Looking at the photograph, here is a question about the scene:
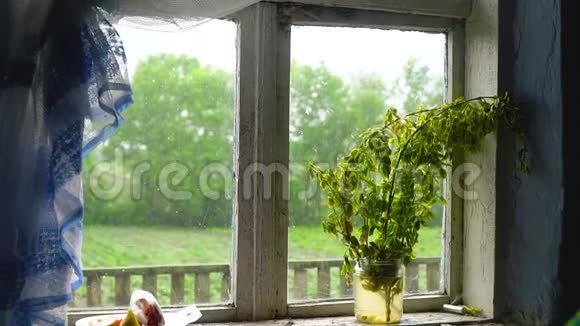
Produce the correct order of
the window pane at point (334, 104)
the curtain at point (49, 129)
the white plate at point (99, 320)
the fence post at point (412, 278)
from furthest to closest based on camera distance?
the fence post at point (412, 278) → the window pane at point (334, 104) → the white plate at point (99, 320) → the curtain at point (49, 129)

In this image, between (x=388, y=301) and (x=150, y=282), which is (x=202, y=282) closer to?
(x=150, y=282)

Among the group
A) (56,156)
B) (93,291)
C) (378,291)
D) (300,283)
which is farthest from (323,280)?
(56,156)

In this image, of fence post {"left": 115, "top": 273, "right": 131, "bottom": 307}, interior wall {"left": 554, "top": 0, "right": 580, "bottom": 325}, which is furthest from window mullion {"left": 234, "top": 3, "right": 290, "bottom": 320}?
interior wall {"left": 554, "top": 0, "right": 580, "bottom": 325}

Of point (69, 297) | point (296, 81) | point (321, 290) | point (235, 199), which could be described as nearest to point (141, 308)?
point (69, 297)

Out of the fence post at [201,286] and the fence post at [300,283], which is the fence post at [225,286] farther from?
the fence post at [300,283]

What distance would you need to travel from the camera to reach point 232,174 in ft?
5.35

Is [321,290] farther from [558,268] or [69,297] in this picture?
[69,297]

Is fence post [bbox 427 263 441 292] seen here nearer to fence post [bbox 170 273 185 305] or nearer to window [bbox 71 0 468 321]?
window [bbox 71 0 468 321]

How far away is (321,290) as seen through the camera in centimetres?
171

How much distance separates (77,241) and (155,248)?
321 mm

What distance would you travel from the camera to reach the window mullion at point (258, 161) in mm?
1613

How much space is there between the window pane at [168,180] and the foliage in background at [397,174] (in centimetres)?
24

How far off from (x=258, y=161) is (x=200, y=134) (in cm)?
14

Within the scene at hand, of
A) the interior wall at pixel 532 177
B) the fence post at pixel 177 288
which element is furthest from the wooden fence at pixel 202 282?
the interior wall at pixel 532 177
